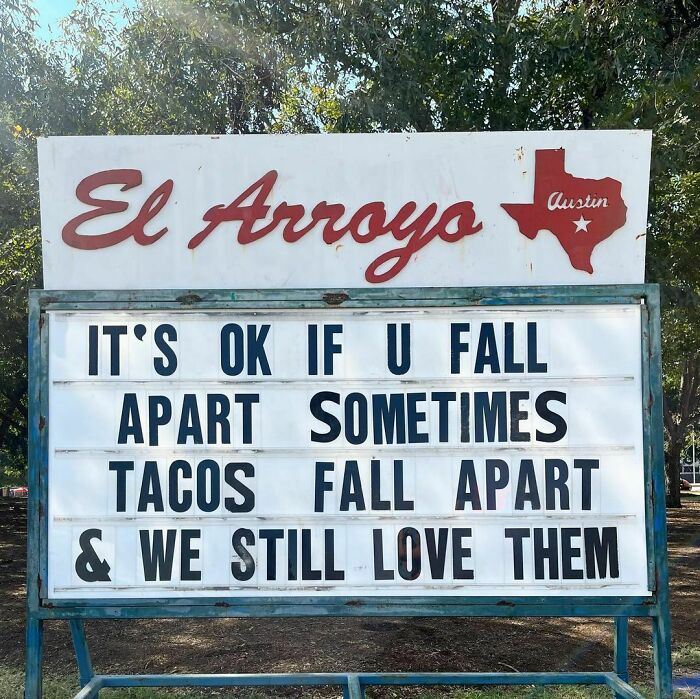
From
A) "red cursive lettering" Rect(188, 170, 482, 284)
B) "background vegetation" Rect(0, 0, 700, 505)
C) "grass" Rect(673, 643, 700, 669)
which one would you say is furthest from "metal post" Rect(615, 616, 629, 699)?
"background vegetation" Rect(0, 0, 700, 505)

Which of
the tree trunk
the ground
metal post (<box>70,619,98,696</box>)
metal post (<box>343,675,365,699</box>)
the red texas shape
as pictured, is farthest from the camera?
the tree trunk

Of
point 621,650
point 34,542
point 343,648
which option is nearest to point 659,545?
point 621,650

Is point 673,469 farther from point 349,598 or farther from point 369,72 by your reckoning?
point 349,598

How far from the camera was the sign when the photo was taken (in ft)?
16.0

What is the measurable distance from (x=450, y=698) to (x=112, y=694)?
9.45 ft

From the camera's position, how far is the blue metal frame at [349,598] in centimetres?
464

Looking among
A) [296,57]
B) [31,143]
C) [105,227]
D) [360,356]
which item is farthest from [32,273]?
[360,356]

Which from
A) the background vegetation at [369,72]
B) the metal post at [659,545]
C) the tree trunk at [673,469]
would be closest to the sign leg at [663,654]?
the metal post at [659,545]

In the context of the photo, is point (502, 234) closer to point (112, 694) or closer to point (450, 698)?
point (450, 698)

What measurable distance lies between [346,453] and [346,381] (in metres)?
0.41

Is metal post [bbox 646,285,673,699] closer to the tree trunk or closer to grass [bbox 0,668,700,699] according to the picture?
grass [bbox 0,668,700,699]

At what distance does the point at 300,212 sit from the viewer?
16.1 ft

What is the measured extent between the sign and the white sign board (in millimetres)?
266

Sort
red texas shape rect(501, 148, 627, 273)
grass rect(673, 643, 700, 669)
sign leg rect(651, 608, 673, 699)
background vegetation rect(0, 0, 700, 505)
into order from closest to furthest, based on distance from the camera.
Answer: sign leg rect(651, 608, 673, 699) < red texas shape rect(501, 148, 627, 273) < grass rect(673, 643, 700, 669) < background vegetation rect(0, 0, 700, 505)
